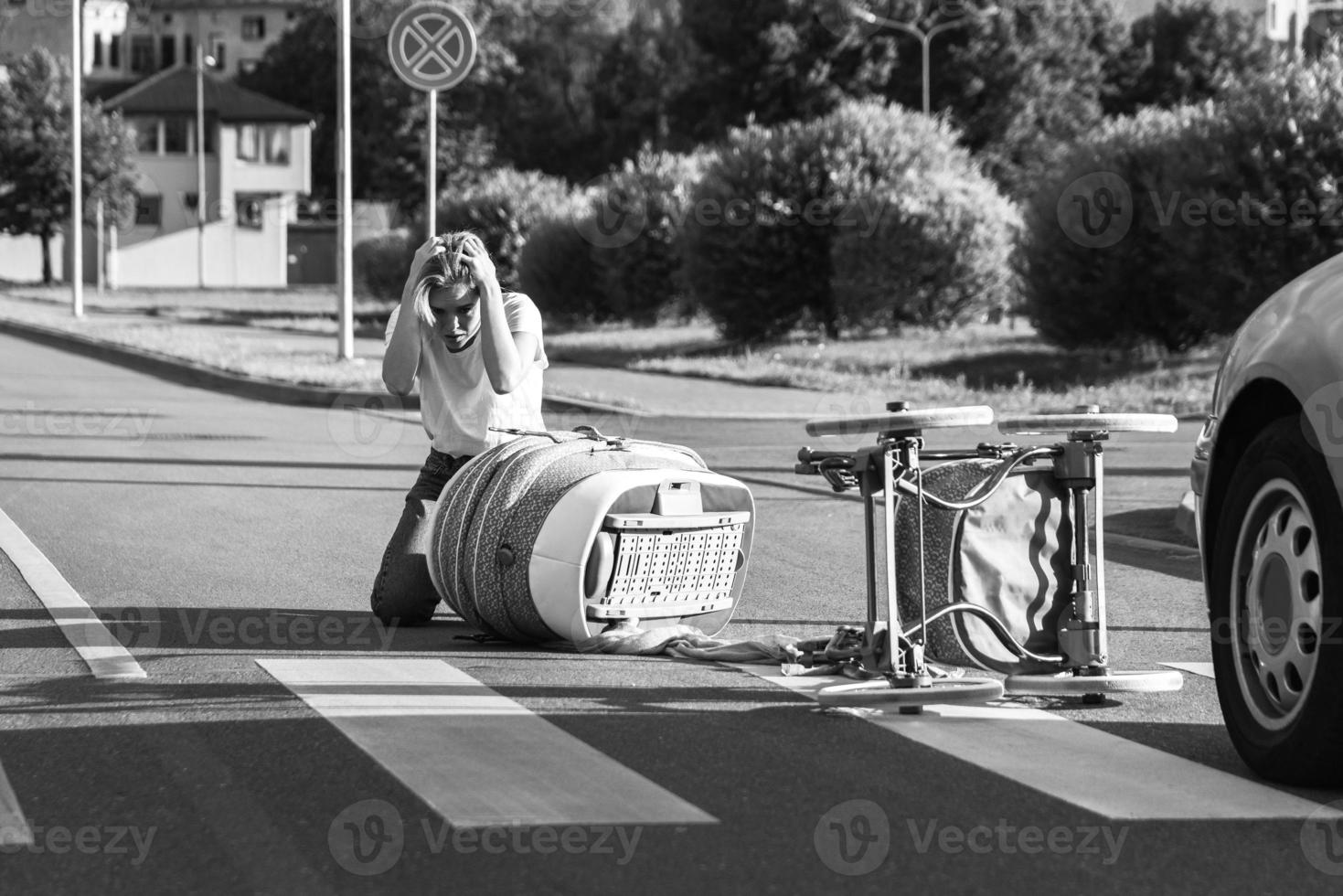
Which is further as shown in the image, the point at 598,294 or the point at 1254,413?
the point at 598,294

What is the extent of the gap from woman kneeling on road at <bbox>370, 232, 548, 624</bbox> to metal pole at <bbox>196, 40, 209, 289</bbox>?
72.6 m

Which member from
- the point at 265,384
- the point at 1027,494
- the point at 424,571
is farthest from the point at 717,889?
the point at 265,384

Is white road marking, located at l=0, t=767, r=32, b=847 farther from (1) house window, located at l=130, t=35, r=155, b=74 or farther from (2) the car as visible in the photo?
(1) house window, located at l=130, t=35, r=155, b=74

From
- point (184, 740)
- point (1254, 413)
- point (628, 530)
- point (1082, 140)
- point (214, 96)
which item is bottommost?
point (184, 740)

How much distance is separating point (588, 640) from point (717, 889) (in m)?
2.99

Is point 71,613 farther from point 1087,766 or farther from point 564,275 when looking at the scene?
point 564,275

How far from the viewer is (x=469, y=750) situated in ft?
17.5

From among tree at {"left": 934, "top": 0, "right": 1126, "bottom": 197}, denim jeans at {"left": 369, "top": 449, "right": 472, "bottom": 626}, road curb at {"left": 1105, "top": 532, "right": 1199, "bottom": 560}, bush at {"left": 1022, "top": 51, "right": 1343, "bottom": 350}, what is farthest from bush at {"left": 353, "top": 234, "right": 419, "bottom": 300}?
denim jeans at {"left": 369, "top": 449, "right": 472, "bottom": 626}

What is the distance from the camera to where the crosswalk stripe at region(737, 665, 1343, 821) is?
15.5 ft

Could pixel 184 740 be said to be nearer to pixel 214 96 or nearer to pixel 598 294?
pixel 598 294

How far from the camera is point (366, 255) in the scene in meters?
57.7

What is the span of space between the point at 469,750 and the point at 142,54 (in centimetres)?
12999

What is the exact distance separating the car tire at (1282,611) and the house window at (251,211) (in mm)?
83649

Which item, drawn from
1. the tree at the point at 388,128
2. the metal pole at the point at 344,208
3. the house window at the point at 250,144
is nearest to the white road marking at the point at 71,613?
the metal pole at the point at 344,208
